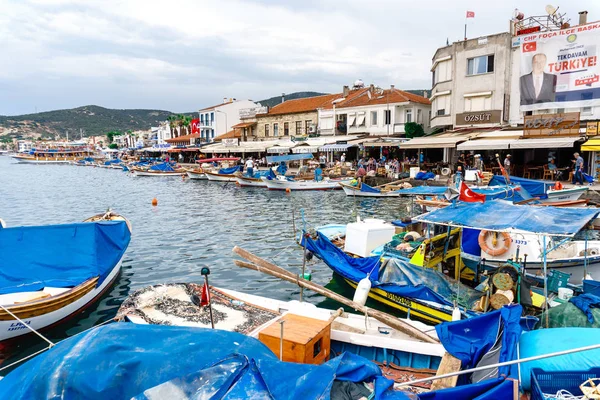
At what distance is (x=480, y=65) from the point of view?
33.5m

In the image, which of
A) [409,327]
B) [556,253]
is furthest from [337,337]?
[556,253]

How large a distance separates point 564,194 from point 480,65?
17.5 metres

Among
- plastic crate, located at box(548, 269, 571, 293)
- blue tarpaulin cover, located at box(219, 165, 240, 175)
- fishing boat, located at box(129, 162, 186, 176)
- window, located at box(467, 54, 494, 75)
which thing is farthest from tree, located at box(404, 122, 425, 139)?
plastic crate, located at box(548, 269, 571, 293)

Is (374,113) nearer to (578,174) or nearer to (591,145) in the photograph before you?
(591,145)

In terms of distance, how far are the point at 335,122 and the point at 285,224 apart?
92.3ft

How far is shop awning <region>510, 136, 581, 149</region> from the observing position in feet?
84.0

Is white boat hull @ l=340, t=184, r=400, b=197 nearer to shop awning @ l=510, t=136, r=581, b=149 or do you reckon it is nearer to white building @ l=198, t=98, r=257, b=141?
shop awning @ l=510, t=136, r=581, b=149

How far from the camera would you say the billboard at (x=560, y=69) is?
28.1 m

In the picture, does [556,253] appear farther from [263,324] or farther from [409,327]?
[263,324]

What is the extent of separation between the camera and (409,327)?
27.0ft

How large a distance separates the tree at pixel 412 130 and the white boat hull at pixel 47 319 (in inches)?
1341

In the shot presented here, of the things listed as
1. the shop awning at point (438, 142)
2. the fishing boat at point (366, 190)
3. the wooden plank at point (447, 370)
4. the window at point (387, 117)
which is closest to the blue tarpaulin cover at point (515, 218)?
the wooden plank at point (447, 370)

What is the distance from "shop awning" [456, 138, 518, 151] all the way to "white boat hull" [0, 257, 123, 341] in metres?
25.0

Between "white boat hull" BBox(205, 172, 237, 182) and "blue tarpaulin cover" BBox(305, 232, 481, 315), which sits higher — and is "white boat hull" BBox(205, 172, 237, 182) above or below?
above
